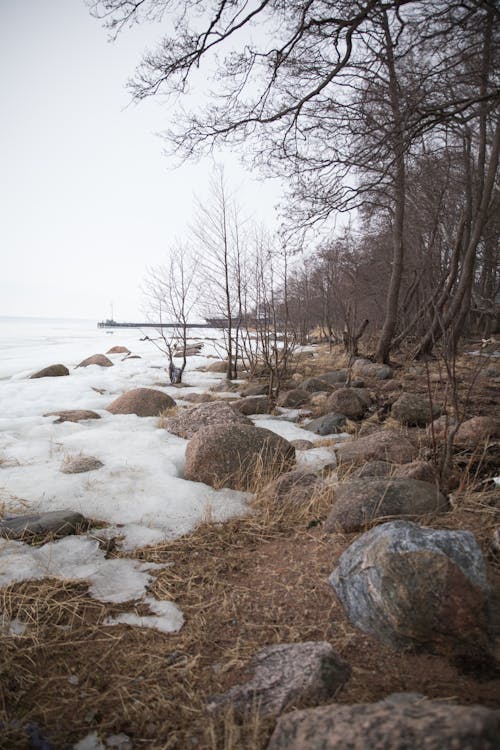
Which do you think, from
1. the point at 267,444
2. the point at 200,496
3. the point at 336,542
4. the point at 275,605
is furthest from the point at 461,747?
the point at 267,444

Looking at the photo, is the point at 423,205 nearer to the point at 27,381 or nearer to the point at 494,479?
the point at 494,479

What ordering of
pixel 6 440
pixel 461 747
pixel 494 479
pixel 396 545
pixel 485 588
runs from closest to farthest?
pixel 461 747, pixel 485 588, pixel 396 545, pixel 494 479, pixel 6 440

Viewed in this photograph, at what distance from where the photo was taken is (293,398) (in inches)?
282

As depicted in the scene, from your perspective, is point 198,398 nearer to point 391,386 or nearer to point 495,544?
point 391,386

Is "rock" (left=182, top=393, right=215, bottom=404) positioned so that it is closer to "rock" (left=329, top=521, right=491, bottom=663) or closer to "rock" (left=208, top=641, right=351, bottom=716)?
"rock" (left=329, top=521, right=491, bottom=663)

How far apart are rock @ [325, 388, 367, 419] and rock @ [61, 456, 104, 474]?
3578 mm

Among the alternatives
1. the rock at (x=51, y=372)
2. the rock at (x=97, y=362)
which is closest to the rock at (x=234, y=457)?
the rock at (x=51, y=372)

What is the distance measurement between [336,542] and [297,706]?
3.61ft

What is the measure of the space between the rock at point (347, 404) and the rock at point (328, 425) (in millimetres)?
393

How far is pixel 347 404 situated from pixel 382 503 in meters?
3.77

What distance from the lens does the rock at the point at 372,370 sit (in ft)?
28.7

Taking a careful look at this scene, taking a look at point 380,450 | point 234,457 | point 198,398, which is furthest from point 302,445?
point 198,398

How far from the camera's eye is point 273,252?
308 inches

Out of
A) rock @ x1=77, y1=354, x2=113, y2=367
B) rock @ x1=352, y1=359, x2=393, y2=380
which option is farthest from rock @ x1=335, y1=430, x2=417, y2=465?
rock @ x1=77, y1=354, x2=113, y2=367
